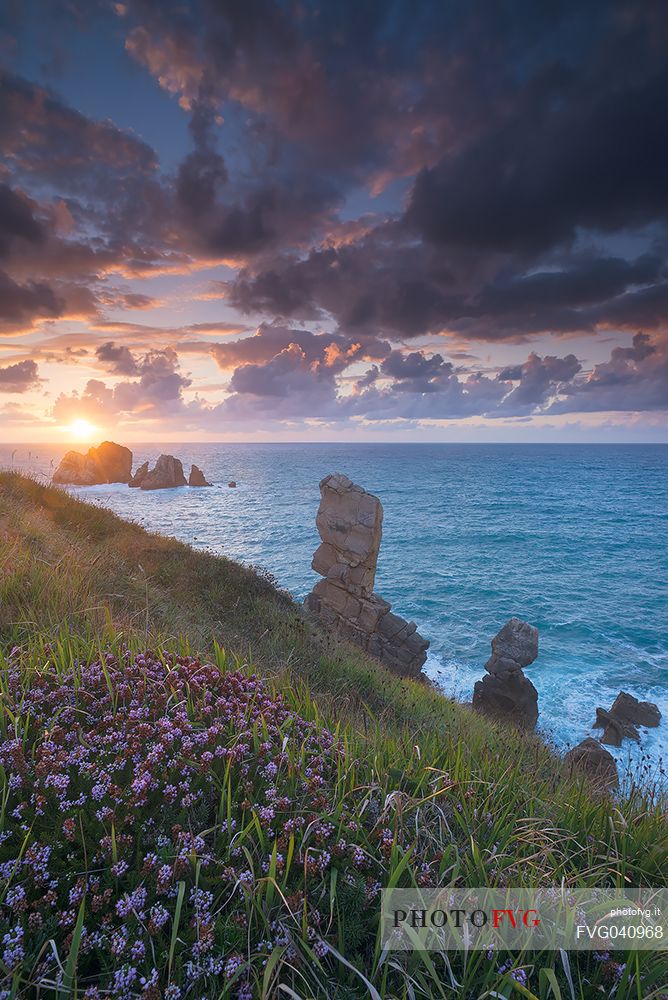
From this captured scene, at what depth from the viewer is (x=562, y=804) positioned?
3391 millimetres

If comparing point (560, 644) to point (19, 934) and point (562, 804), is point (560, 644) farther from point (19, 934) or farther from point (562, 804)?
point (19, 934)

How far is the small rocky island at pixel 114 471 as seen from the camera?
339 feet

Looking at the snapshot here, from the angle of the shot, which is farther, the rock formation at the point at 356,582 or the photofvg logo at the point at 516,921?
the rock formation at the point at 356,582

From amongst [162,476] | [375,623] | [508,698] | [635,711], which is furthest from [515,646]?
[162,476]

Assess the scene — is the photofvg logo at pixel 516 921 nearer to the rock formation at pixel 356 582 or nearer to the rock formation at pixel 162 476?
the rock formation at pixel 356 582

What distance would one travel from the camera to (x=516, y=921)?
218 centimetres

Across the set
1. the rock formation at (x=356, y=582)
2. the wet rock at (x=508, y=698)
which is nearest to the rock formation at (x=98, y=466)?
the rock formation at (x=356, y=582)

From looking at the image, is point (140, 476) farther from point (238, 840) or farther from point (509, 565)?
point (238, 840)

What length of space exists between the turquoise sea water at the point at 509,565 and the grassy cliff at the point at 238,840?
10.0 m

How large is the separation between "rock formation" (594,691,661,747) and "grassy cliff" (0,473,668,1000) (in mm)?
22508

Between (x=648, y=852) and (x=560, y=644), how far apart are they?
3373 cm

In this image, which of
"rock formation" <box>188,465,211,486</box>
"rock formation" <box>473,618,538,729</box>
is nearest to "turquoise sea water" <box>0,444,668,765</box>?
"rock formation" <box>473,618,538,729</box>

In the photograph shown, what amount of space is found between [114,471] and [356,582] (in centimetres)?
9925

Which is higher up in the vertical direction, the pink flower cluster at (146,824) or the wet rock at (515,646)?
the pink flower cluster at (146,824)
